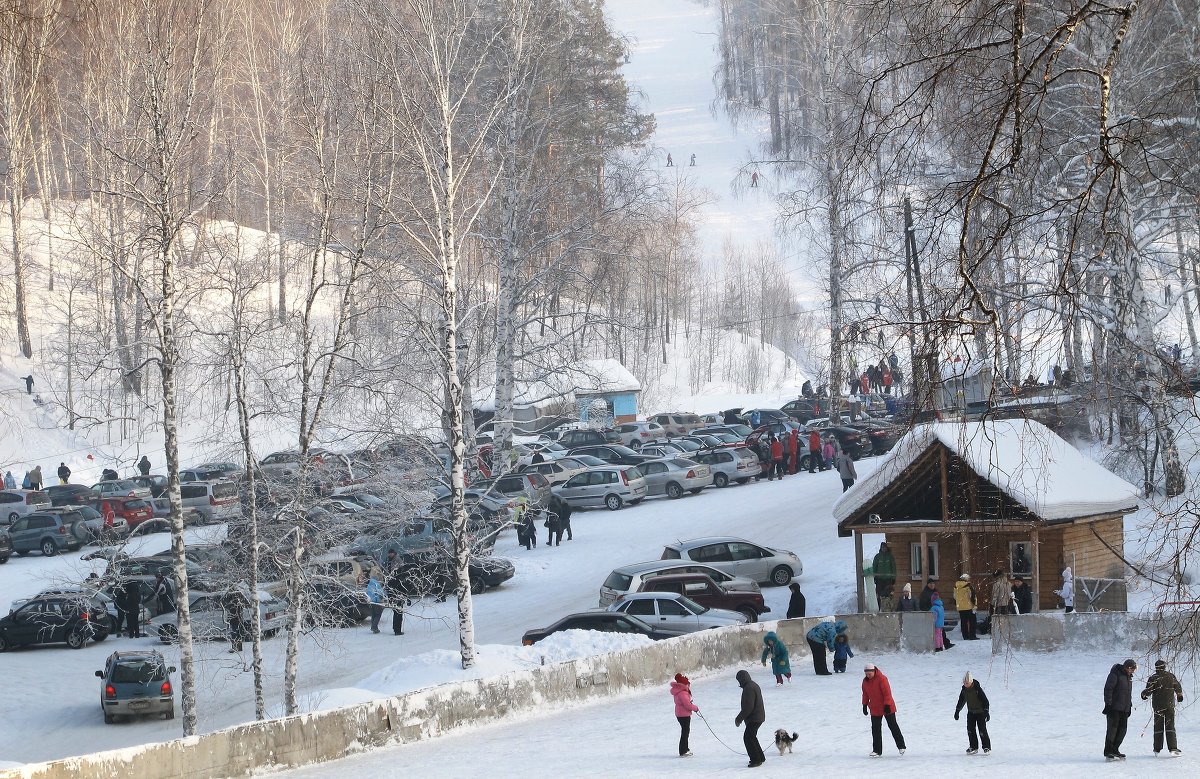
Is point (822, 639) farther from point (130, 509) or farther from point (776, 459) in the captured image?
point (130, 509)

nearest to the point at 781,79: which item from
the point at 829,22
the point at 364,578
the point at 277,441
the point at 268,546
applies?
the point at 829,22

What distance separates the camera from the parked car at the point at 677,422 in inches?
2264

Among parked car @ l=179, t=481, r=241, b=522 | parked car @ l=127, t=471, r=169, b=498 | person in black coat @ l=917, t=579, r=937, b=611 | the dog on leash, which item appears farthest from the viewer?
parked car @ l=127, t=471, r=169, b=498

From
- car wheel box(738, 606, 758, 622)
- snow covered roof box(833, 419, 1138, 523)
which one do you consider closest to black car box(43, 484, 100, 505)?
car wheel box(738, 606, 758, 622)

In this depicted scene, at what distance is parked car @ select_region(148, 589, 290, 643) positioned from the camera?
25.5m

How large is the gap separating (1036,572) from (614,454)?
71.1ft

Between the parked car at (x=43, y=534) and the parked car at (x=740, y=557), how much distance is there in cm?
1944

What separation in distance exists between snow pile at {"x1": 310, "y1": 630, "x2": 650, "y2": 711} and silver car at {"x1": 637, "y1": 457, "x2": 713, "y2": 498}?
1753 cm

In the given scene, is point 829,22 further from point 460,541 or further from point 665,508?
point 460,541

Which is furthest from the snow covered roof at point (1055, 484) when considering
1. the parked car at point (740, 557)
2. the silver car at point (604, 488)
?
the silver car at point (604, 488)

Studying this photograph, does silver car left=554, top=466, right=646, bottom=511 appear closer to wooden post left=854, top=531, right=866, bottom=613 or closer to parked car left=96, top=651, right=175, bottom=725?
wooden post left=854, top=531, right=866, bottom=613

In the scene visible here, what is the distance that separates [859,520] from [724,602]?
360 centimetres

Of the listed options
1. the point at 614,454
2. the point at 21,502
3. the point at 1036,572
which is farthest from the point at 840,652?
the point at 21,502

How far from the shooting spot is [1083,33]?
23.3m
